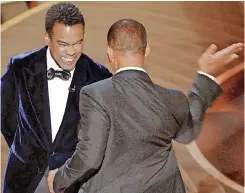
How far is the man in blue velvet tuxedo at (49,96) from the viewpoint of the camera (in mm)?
2189

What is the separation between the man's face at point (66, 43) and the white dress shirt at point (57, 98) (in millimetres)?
51

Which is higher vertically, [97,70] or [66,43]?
[66,43]

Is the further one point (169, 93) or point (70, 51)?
point (70, 51)

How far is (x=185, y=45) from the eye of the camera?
3305 millimetres

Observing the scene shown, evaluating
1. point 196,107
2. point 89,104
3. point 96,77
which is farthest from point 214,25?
point 89,104

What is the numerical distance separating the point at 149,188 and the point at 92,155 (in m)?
0.23

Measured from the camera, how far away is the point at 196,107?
74.9 inches

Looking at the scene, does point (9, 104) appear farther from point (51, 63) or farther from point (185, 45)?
point (185, 45)

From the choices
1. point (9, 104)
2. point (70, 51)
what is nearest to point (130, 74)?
point (70, 51)

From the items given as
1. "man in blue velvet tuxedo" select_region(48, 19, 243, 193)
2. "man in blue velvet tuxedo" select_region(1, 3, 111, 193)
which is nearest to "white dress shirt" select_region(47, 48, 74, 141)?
"man in blue velvet tuxedo" select_region(1, 3, 111, 193)

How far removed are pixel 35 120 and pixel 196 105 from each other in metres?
0.66

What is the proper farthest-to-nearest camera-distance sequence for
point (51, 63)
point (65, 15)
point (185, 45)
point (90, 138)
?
point (185, 45), point (51, 63), point (65, 15), point (90, 138)

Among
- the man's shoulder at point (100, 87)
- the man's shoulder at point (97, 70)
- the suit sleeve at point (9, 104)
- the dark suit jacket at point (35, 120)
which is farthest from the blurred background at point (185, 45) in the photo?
the man's shoulder at point (100, 87)

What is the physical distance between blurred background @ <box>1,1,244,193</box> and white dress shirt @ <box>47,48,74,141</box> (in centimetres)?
93
